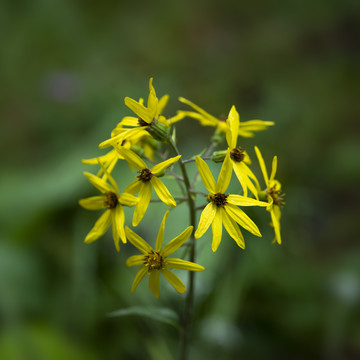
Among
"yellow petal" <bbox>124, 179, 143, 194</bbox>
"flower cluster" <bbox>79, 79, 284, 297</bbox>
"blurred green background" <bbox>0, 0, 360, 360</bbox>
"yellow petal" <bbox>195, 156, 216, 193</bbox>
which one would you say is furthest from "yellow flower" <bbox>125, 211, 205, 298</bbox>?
"blurred green background" <bbox>0, 0, 360, 360</bbox>

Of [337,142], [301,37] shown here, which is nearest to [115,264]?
[337,142]

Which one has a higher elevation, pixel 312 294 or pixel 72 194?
pixel 72 194

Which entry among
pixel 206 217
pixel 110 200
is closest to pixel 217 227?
pixel 206 217

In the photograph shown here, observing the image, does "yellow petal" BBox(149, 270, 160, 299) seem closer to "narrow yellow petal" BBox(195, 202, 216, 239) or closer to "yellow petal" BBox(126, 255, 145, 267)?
"yellow petal" BBox(126, 255, 145, 267)

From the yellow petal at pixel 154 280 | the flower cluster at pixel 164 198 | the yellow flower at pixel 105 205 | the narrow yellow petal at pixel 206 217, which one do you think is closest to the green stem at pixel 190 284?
the flower cluster at pixel 164 198

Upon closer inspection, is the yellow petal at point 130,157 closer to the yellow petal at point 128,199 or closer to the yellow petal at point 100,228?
the yellow petal at point 128,199

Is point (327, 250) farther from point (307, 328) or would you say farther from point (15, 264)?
point (15, 264)

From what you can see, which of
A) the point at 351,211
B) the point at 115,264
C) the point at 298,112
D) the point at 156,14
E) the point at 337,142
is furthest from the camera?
the point at 156,14
